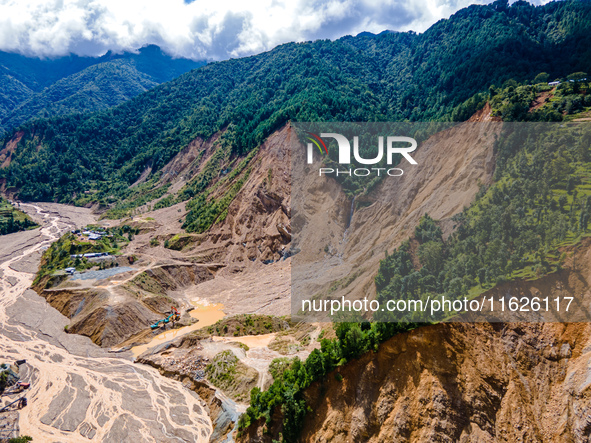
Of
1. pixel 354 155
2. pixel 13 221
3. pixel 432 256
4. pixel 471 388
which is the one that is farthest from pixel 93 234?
pixel 471 388

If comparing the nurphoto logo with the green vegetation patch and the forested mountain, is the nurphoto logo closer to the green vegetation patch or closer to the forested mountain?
the forested mountain

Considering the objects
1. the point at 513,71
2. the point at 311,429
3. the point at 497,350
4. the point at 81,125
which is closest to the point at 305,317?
the point at 311,429

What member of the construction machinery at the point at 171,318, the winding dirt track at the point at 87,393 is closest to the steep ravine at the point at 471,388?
the winding dirt track at the point at 87,393

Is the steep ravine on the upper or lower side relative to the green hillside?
lower

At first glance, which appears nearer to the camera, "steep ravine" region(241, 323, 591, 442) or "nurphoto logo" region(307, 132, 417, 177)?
"steep ravine" region(241, 323, 591, 442)

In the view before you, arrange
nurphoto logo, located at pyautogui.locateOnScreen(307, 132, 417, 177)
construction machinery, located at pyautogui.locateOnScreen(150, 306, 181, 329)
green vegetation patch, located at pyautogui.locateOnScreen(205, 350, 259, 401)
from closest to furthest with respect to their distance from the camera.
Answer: green vegetation patch, located at pyautogui.locateOnScreen(205, 350, 259, 401) < construction machinery, located at pyautogui.locateOnScreen(150, 306, 181, 329) < nurphoto logo, located at pyautogui.locateOnScreen(307, 132, 417, 177)

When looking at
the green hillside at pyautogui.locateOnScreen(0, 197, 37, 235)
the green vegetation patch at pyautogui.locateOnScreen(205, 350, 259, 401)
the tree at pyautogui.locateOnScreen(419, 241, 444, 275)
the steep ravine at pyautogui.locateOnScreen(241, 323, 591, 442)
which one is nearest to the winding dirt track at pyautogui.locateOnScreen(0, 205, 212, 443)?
the green vegetation patch at pyautogui.locateOnScreen(205, 350, 259, 401)
